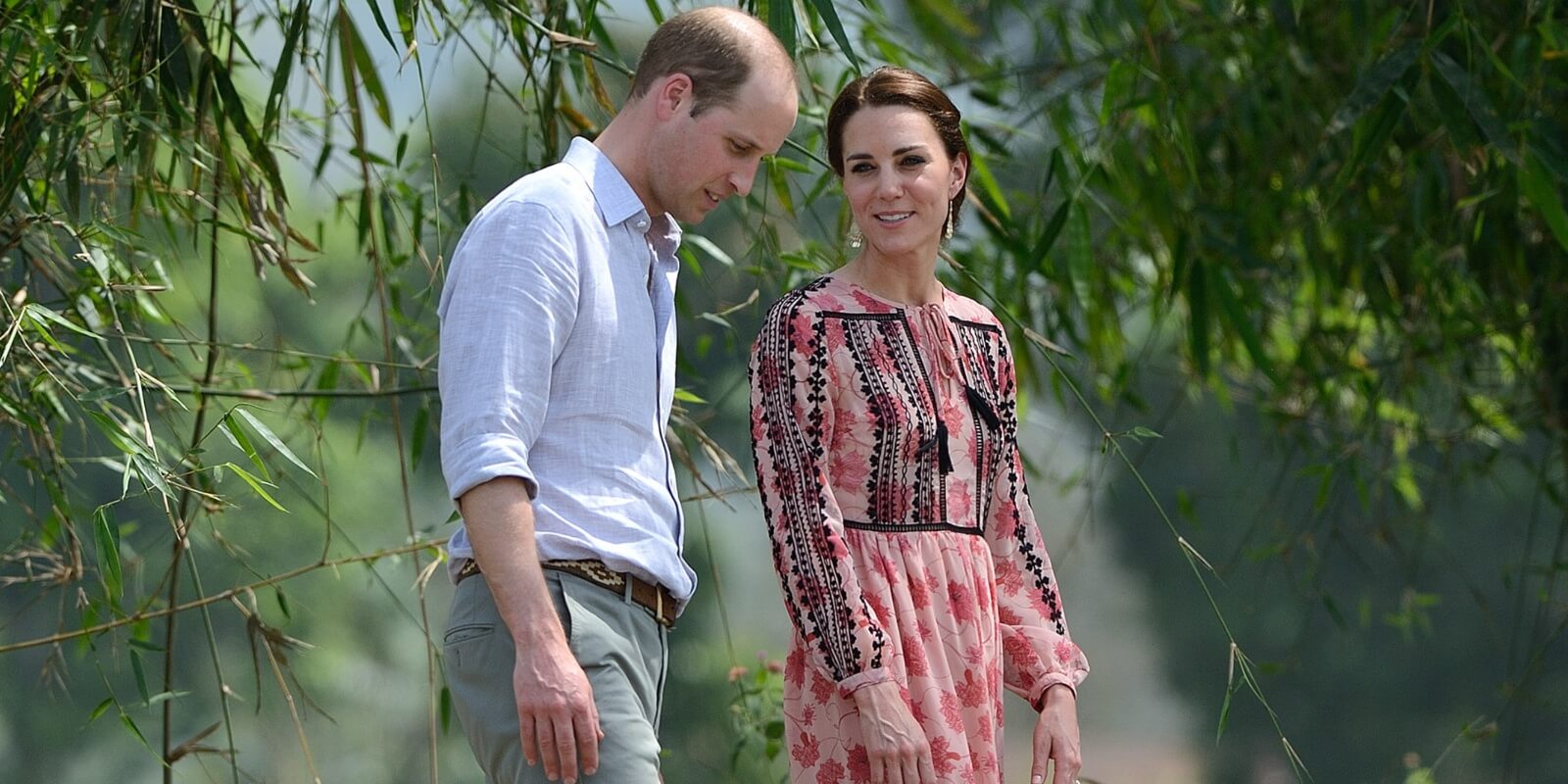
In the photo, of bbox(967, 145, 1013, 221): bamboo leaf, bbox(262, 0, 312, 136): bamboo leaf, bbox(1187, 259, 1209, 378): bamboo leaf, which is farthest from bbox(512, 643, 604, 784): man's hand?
bbox(1187, 259, 1209, 378): bamboo leaf

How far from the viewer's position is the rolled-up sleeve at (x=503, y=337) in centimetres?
122

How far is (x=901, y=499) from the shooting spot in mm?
1595

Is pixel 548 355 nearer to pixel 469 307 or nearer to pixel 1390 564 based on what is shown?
pixel 469 307

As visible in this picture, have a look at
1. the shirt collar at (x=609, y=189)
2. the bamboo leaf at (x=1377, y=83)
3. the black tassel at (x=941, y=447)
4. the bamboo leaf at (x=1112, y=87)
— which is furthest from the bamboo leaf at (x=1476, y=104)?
the shirt collar at (x=609, y=189)

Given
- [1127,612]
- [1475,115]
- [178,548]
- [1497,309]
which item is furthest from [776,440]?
[1127,612]

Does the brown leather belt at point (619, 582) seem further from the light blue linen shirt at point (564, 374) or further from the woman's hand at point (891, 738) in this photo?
the woman's hand at point (891, 738)

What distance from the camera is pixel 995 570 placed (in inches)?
66.5

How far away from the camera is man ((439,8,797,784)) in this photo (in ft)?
3.99

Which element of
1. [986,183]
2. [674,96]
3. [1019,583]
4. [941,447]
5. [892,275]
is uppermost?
[986,183]

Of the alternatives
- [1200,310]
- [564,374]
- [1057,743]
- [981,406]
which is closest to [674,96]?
[564,374]

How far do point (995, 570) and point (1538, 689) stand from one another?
5064 millimetres

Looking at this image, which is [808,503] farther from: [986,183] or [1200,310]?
[1200,310]

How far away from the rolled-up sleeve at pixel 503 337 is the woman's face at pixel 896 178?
426mm

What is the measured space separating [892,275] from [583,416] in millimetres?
462
